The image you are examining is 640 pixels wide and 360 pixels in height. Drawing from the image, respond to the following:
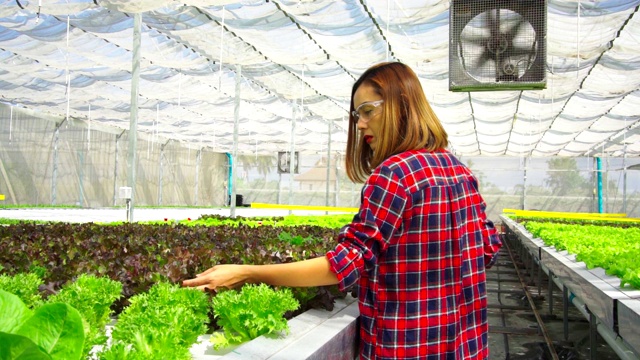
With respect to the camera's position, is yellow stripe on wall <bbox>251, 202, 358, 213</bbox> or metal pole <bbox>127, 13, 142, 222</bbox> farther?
yellow stripe on wall <bbox>251, 202, 358, 213</bbox>

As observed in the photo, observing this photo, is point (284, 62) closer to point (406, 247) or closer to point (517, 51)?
point (517, 51)

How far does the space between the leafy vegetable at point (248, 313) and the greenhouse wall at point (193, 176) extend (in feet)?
65.2

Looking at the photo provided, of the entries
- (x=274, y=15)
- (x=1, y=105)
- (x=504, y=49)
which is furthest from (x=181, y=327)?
(x=1, y=105)

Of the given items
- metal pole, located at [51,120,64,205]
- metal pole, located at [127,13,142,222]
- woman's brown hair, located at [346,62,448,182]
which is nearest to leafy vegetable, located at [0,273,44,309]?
woman's brown hair, located at [346,62,448,182]

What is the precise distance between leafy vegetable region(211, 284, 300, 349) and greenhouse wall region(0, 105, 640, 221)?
1987 centimetres

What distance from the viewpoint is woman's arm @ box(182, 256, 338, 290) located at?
6.41 ft

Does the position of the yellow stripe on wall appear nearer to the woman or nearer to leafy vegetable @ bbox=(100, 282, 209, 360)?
leafy vegetable @ bbox=(100, 282, 209, 360)

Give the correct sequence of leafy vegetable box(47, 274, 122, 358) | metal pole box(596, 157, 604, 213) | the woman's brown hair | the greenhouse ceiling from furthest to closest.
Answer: metal pole box(596, 157, 604, 213) → the greenhouse ceiling → leafy vegetable box(47, 274, 122, 358) → the woman's brown hair

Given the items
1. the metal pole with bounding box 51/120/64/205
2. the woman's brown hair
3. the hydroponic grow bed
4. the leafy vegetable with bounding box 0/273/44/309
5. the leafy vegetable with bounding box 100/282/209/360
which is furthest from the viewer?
the metal pole with bounding box 51/120/64/205

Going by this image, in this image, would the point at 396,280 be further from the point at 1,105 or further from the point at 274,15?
the point at 1,105

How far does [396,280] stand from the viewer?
201cm

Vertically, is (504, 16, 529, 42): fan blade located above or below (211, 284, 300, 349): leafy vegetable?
above

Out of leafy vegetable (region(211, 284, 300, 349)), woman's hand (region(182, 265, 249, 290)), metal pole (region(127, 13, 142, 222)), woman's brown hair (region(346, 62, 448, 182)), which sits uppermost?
metal pole (region(127, 13, 142, 222))

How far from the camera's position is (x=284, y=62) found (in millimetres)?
17703
